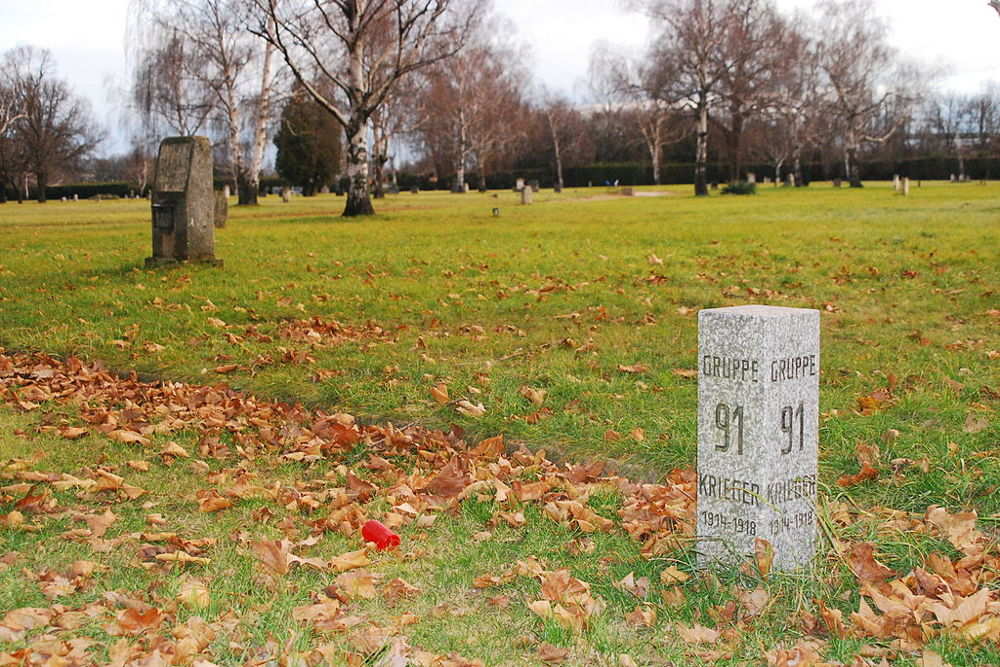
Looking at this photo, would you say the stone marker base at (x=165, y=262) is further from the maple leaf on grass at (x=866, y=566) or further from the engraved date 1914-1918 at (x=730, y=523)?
the maple leaf on grass at (x=866, y=566)

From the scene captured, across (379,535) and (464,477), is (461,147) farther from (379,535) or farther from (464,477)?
(379,535)

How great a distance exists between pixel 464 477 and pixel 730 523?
1835mm

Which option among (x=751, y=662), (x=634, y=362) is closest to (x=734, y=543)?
(x=751, y=662)

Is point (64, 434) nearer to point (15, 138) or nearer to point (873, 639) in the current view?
point (873, 639)

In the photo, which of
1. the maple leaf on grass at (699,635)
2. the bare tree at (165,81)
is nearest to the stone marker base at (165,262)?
the maple leaf on grass at (699,635)

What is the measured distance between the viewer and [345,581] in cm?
405

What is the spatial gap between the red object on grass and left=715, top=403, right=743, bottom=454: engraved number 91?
1.54 metres

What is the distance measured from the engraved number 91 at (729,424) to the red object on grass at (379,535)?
5.04 ft

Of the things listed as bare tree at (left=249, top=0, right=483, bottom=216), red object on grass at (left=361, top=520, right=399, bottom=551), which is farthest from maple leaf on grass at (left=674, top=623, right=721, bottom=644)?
bare tree at (left=249, top=0, right=483, bottom=216)

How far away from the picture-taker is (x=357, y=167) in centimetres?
2900

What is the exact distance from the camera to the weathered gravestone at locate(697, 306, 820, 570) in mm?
3789

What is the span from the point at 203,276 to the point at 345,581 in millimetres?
10474

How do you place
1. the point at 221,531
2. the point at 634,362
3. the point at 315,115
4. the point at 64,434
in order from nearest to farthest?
the point at 221,531
the point at 64,434
the point at 634,362
the point at 315,115

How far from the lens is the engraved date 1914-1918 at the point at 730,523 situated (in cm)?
393
